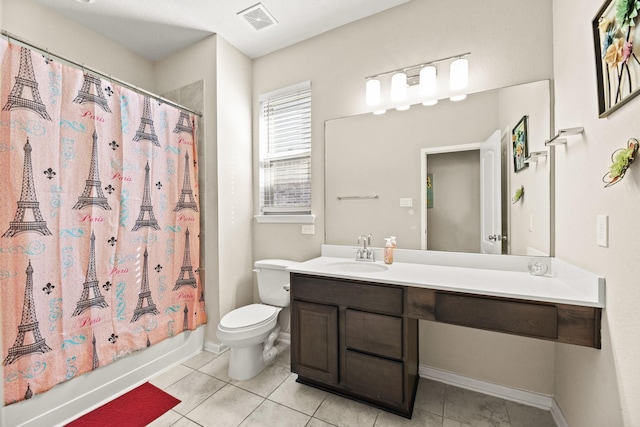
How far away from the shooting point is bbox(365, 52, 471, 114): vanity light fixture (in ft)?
5.52

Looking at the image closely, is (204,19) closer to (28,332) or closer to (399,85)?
(399,85)

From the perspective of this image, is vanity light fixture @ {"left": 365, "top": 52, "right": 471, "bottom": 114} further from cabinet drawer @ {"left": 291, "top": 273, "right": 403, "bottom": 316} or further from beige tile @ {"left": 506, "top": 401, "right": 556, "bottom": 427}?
beige tile @ {"left": 506, "top": 401, "right": 556, "bottom": 427}

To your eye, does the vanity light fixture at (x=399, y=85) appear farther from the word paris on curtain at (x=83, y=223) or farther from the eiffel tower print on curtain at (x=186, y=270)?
the eiffel tower print on curtain at (x=186, y=270)

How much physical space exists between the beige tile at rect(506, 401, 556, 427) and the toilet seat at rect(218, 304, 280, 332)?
1597 mm

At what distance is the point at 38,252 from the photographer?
4.55 ft

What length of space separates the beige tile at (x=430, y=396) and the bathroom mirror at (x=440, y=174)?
943 mm

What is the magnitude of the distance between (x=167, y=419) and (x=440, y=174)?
228cm

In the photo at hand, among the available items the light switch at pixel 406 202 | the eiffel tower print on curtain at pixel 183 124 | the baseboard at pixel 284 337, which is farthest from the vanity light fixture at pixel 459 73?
the baseboard at pixel 284 337

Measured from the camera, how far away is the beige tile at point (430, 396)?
1.57 metres

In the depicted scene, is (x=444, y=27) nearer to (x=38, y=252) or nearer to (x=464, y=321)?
(x=464, y=321)

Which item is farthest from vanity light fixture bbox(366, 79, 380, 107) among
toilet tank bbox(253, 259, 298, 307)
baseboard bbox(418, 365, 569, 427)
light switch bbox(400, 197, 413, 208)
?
baseboard bbox(418, 365, 569, 427)

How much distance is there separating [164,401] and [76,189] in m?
1.43

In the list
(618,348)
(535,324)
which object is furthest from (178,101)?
(618,348)

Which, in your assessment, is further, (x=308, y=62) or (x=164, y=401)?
(x=308, y=62)
